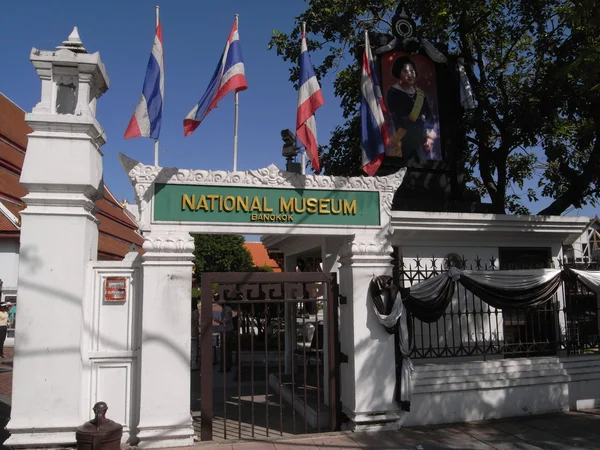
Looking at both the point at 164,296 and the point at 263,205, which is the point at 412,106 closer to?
the point at 263,205

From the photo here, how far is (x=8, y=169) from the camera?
20.1 metres

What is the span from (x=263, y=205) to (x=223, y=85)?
5.64ft

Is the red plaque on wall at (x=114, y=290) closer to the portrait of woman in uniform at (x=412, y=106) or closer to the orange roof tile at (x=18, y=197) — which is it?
the portrait of woman in uniform at (x=412, y=106)

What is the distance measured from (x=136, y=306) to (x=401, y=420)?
3.90 m

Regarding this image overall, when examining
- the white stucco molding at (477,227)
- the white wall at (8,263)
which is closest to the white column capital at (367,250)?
the white stucco molding at (477,227)

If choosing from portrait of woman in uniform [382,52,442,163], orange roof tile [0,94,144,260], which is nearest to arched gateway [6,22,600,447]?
portrait of woman in uniform [382,52,442,163]

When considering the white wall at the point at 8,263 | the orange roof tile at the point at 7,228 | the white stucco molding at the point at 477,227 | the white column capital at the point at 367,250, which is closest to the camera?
the white column capital at the point at 367,250

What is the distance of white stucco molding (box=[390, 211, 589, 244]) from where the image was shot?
25.4 ft

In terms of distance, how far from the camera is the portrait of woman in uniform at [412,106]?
29.8 feet

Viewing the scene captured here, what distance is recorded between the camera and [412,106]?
30.1 feet

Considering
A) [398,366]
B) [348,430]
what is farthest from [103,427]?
[398,366]

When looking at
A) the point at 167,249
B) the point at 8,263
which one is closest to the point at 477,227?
the point at 167,249

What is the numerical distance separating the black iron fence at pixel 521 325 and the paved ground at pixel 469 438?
3.73 feet

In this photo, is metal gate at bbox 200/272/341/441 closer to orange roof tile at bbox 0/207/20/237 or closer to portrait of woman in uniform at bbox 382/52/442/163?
portrait of woman in uniform at bbox 382/52/442/163
